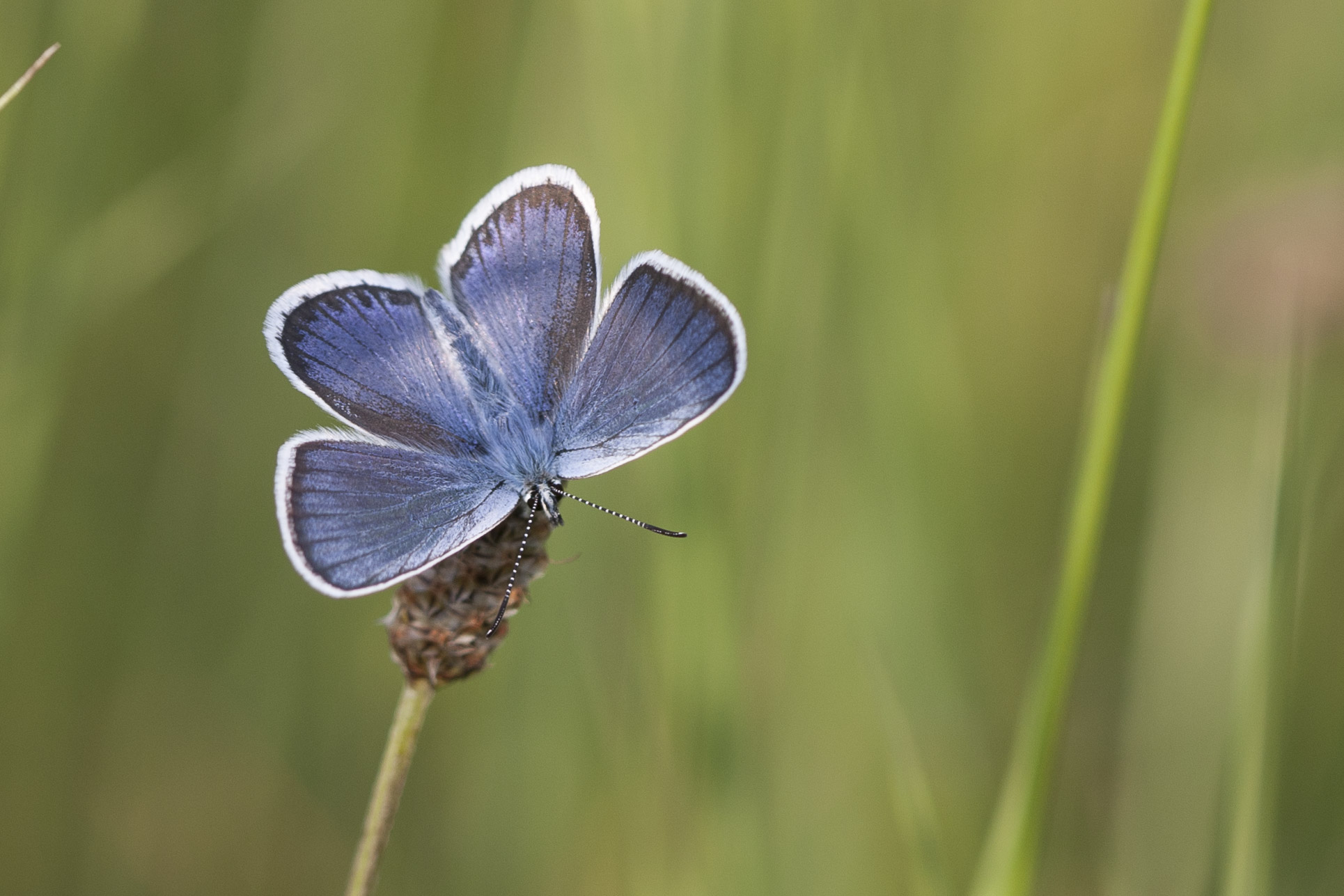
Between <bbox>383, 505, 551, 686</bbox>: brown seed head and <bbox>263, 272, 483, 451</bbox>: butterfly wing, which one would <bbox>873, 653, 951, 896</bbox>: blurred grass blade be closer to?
<bbox>383, 505, 551, 686</bbox>: brown seed head

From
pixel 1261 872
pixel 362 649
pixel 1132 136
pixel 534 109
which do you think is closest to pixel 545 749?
pixel 362 649

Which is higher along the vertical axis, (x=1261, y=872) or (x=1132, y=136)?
(x=1132, y=136)

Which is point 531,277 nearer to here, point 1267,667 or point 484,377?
point 484,377

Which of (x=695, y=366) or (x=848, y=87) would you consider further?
(x=848, y=87)

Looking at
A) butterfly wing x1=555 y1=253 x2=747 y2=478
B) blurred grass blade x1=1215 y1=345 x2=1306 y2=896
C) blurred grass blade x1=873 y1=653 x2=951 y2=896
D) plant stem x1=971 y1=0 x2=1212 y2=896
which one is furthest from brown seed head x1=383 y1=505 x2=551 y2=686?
blurred grass blade x1=1215 y1=345 x2=1306 y2=896

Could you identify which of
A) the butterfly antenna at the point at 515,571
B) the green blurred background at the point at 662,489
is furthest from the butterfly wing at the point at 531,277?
the butterfly antenna at the point at 515,571

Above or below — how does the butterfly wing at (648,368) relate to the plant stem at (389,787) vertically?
above

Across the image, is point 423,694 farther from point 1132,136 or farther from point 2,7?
point 1132,136

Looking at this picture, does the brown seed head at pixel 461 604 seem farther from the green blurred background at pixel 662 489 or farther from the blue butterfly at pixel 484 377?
the green blurred background at pixel 662 489
